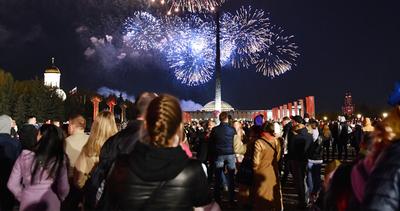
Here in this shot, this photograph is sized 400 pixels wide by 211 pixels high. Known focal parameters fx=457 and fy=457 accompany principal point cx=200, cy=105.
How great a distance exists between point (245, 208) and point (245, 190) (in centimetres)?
45

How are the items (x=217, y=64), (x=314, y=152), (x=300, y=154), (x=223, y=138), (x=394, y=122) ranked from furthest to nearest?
(x=217, y=64) → (x=223, y=138) → (x=314, y=152) → (x=300, y=154) → (x=394, y=122)

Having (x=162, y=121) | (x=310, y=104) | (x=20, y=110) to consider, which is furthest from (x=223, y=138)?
(x=20, y=110)

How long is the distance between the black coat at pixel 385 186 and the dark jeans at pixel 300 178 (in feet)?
26.5

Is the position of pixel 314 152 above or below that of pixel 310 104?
below

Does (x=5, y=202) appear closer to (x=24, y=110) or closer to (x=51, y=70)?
(x=24, y=110)

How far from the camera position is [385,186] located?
224cm

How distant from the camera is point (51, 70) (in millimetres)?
97062

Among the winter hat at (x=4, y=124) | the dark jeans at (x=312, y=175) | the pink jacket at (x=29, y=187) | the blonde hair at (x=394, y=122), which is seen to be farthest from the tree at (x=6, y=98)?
the blonde hair at (x=394, y=122)

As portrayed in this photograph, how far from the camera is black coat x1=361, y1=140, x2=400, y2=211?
7.27 feet

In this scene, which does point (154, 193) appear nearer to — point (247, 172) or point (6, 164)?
point (6, 164)

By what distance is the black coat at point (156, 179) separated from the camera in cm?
281

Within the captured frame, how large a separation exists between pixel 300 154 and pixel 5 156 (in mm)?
6272

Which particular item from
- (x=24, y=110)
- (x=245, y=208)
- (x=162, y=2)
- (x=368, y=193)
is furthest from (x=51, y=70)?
(x=368, y=193)

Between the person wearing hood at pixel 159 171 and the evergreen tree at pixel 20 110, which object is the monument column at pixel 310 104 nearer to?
the person wearing hood at pixel 159 171
